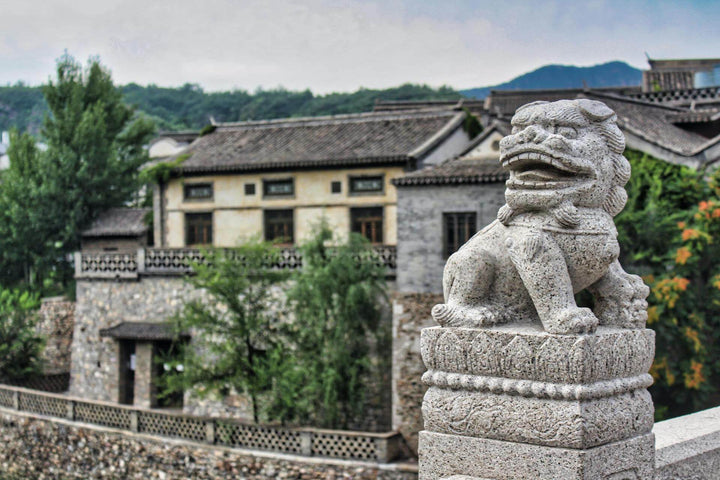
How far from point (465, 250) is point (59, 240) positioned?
24.5m

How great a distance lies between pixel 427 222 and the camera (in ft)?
57.4

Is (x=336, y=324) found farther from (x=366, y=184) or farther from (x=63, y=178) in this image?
(x=63, y=178)

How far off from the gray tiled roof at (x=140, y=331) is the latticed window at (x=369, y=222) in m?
5.11

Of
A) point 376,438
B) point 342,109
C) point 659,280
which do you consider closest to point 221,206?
point 376,438

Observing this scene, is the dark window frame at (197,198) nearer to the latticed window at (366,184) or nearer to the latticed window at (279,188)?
the latticed window at (279,188)

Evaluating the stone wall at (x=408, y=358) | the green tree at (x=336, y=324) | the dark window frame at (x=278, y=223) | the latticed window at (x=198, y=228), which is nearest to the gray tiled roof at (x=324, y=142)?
the dark window frame at (x=278, y=223)

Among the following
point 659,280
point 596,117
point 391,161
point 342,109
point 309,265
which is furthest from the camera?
point 342,109

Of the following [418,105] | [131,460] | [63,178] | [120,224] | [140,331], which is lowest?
[131,460]

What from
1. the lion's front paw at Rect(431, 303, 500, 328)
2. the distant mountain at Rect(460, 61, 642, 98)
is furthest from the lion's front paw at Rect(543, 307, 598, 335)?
the distant mountain at Rect(460, 61, 642, 98)

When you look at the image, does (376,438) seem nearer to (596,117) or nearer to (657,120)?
(657,120)

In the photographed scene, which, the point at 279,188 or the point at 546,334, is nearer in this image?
the point at 546,334

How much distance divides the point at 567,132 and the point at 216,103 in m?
50.3

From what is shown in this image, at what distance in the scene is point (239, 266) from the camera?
60.0 ft

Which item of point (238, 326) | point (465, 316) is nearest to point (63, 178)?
point (238, 326)
